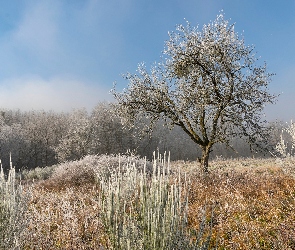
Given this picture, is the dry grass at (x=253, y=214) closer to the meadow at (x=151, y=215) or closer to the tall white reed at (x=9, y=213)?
the meadow at (x=151, y=215)

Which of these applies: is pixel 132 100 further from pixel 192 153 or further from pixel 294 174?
pixel 192 153

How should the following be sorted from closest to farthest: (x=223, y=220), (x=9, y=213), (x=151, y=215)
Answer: (x=151, y=215), (x=9, y=213), (x=223, y=220)

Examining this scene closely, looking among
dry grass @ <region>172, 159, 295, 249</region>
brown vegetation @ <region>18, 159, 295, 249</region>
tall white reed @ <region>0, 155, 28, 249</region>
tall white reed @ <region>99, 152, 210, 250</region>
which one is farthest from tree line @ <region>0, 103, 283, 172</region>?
tall white reed @ <region>99, 152, 210, 250</region>

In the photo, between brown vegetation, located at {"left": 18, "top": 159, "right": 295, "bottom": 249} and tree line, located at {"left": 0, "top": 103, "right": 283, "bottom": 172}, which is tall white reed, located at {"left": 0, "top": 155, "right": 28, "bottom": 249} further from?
tree line, located at {"left": 0, "top": 103, "right": 283, "bottom": 172}

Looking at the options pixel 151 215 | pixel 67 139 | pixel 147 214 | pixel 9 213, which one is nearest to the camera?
pixel 151 215

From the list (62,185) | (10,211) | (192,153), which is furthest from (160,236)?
(192,153)

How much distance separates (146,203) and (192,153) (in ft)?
240

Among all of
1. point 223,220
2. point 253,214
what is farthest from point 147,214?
point 253,214

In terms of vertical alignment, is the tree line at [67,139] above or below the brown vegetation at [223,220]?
above

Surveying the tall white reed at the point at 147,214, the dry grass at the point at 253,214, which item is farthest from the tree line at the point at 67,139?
the tall white reed at the point at 147,214

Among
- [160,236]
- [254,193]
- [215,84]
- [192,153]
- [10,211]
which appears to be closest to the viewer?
[160,236]

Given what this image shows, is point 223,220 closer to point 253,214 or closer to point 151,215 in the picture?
point 253,214

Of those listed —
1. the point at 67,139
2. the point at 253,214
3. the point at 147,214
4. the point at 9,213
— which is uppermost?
the point at 67,139

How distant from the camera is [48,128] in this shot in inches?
2282
